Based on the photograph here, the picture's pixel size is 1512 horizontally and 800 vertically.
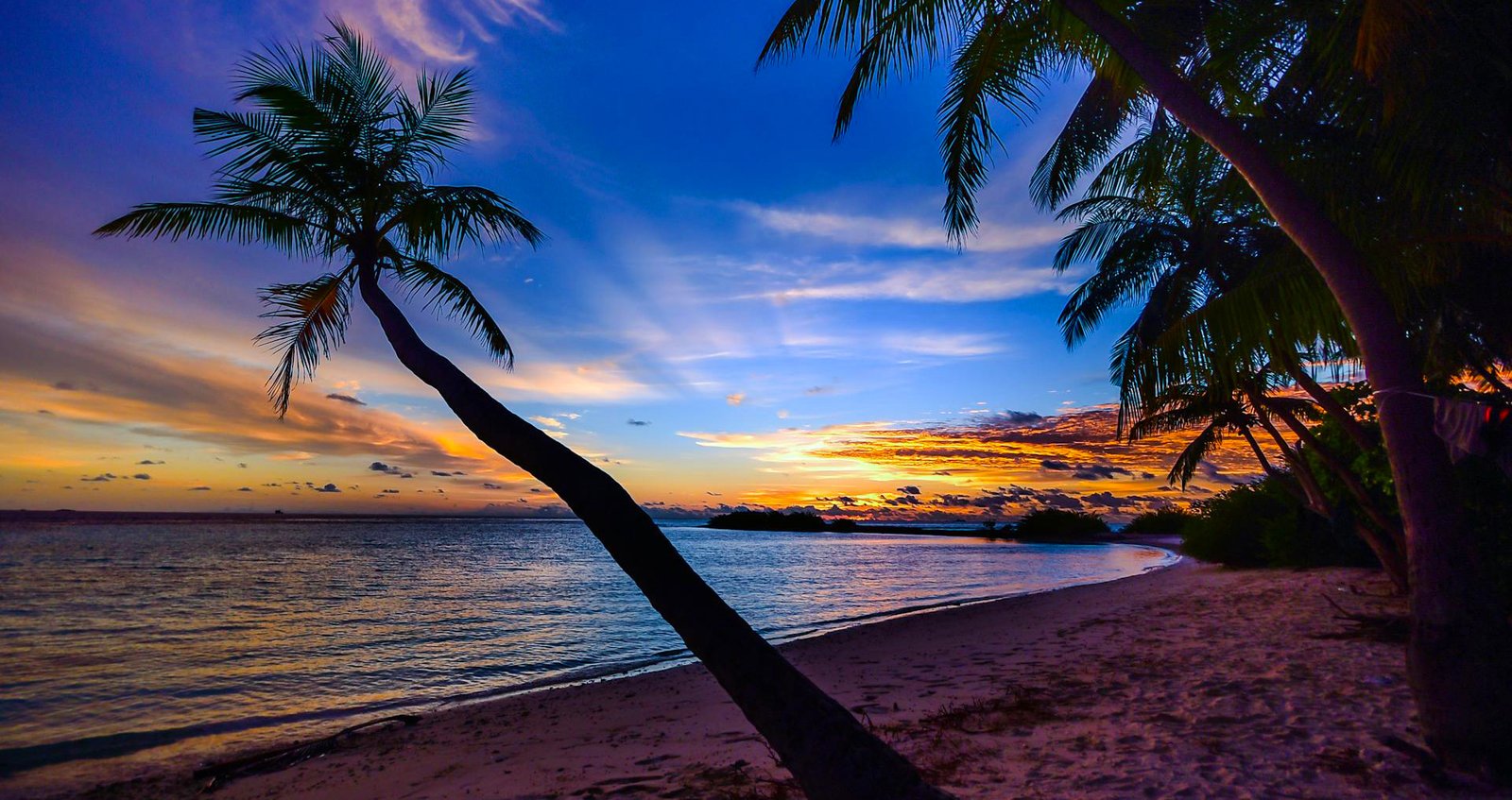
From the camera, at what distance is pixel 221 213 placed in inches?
249

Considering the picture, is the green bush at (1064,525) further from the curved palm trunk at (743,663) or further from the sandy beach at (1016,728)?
the curved palm trunk at (743,663)

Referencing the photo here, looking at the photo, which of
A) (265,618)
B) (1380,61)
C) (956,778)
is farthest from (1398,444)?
(265,618)

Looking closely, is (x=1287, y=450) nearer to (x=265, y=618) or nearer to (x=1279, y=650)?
(x=1279, y=650)

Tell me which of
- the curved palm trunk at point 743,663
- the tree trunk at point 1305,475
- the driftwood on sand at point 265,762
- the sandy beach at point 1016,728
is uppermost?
the tree trunk at point 1305,475

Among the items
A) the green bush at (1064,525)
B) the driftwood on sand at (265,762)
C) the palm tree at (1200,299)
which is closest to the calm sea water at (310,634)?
the driftwood on sand at (265,762)

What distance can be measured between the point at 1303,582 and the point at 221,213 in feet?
62.8

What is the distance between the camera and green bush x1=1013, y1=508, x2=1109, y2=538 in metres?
84.6

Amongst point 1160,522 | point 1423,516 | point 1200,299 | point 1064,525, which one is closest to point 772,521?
point 1064,525

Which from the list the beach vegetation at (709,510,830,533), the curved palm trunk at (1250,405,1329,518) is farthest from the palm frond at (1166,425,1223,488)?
the beach vegetation at (709,510,830,533)

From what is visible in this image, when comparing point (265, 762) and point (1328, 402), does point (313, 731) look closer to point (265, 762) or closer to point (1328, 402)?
point (265, 762)

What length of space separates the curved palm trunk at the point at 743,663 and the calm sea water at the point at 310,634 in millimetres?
7554

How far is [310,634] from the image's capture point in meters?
15.5

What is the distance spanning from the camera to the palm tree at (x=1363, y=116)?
4137 millimetres

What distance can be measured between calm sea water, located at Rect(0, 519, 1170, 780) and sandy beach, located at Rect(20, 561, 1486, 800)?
7.07 ft
